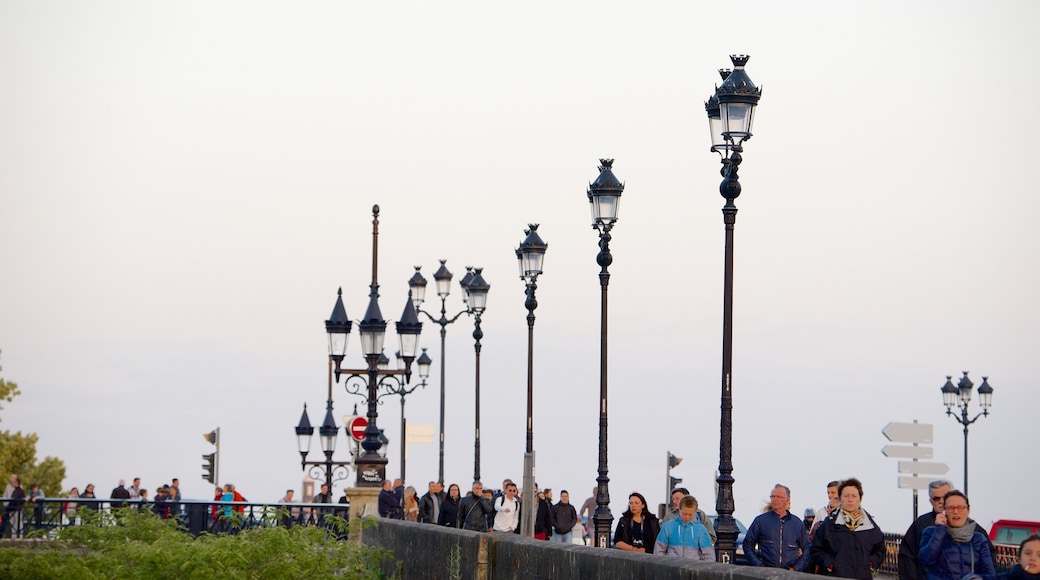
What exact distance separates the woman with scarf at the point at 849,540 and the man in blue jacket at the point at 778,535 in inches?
77.1

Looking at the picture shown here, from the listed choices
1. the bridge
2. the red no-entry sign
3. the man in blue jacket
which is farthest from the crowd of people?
the red no-entry sign

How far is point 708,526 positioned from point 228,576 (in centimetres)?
536

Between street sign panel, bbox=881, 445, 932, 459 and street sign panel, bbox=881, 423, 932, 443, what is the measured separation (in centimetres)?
24

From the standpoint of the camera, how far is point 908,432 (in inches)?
945

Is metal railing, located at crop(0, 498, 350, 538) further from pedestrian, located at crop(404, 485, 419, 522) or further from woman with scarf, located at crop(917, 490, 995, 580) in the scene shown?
woman with scarf, located at crop(917, 490, 995, 580)

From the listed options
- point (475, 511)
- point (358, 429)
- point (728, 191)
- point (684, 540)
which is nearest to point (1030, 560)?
point (684, 540)

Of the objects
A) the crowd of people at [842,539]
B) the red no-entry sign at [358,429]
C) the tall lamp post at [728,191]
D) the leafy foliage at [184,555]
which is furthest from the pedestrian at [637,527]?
the red no-entry sign at [358,429]

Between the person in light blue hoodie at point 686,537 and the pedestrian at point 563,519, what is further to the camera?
the pedestrian at point 563,519

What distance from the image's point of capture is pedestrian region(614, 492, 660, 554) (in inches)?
677

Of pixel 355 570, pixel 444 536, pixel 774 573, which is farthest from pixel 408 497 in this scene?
pixel 774 573

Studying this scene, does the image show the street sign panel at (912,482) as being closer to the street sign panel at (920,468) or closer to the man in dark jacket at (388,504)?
the street sign panel at (920,468)

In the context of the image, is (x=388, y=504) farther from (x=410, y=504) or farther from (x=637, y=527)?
(x=637, y=527)

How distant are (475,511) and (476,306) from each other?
905 centimetres

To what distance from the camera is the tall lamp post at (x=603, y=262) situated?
23.0m
